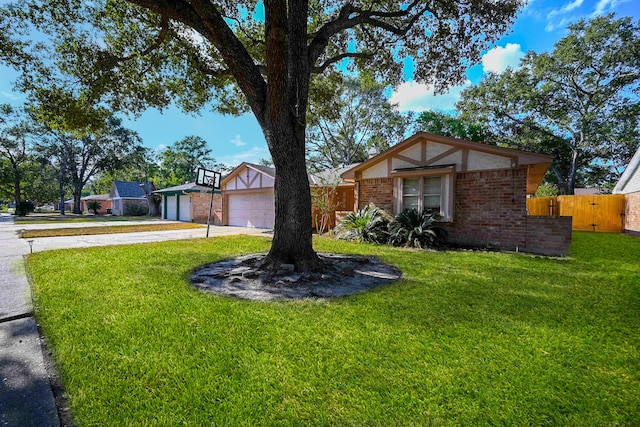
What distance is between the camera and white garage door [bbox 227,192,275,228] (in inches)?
599

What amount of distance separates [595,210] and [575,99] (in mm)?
9057

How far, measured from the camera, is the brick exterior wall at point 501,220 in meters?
6.97

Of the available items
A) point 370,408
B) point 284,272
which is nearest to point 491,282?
point 284,272

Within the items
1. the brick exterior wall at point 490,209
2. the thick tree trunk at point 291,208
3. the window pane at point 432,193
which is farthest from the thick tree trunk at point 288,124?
the brick exterior wall at point 490,209

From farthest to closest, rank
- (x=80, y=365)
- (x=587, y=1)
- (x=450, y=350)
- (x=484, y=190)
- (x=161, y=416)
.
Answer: (x=587, y=1)
(x=484, y=190)
(x=450, y=350)
(x=80, y=365)
(x=161, y=416)

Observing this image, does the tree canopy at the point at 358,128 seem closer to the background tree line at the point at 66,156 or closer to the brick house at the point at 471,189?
the brick house at the point at 471,189

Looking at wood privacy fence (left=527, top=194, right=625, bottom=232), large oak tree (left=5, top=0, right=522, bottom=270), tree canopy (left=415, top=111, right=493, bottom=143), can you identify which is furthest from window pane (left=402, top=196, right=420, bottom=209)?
tree canopy (left=415, top=111, right=493, bottom=143)

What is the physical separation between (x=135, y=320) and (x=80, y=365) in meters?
0.80

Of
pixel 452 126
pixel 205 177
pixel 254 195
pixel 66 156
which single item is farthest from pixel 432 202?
pixel 66 156

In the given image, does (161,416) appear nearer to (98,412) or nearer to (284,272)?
(98,412)

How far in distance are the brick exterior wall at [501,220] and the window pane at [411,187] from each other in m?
1.17

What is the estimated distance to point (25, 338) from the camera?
2.54 metres

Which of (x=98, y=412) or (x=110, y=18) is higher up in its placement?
(x=110, y=18)

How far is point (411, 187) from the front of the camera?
9.16 meters
